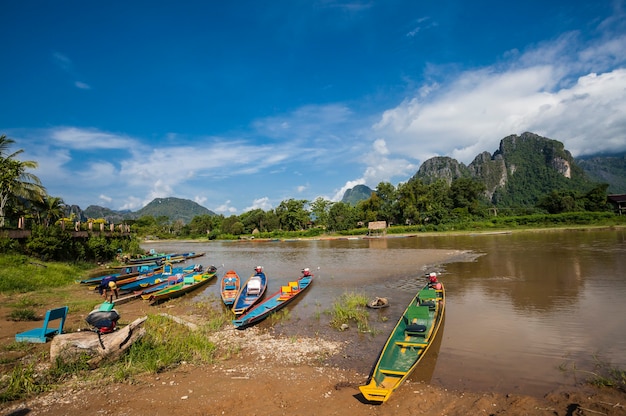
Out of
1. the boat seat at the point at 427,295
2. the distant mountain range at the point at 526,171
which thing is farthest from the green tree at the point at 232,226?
the boat seat at the point at 427,295

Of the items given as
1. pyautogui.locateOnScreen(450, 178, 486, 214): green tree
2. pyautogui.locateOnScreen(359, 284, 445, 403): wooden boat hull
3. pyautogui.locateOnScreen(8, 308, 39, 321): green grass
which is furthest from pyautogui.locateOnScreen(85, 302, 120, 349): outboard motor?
pyautogui.locateOnScreen(450, 178, 486, 214): green tree

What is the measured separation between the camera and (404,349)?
28.5ft

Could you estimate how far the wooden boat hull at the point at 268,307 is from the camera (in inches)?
471

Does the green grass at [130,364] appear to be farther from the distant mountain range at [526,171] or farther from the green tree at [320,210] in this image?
the distant mountain range at [526,171]

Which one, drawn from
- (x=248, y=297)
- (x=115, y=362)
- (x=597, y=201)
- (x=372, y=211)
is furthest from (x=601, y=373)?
(x=372, y=211)

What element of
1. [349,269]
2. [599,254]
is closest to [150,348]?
[349,269]

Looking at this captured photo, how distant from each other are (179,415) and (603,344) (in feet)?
36.9

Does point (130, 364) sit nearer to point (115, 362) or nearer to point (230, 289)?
point (115, 362)

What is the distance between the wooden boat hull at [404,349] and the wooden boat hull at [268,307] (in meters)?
5.16

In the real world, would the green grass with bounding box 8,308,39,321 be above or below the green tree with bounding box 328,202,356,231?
below

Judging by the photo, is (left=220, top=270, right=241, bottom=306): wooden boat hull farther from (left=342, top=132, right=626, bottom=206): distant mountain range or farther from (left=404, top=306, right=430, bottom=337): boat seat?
(left=342, top=132, right=626, bottom=206): distant mountain range

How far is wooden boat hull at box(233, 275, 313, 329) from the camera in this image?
1196cm

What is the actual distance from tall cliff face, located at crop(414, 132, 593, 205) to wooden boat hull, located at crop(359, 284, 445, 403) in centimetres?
11961

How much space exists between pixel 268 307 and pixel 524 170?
165 meters
